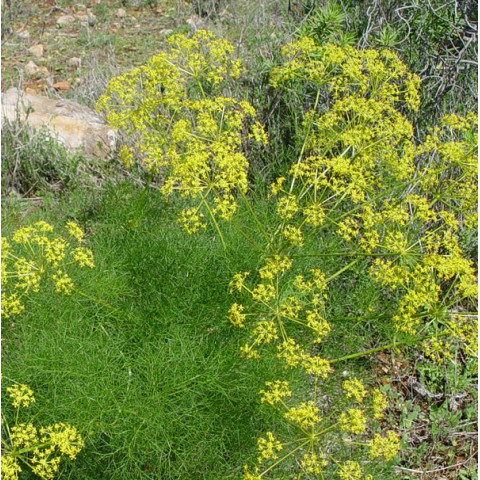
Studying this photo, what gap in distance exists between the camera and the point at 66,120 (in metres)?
6.38

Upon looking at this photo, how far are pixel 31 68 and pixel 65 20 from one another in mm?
1315

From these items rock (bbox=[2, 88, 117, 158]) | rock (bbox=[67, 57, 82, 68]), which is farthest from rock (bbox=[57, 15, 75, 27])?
rock (bbox=[2, 88, 117, 158])

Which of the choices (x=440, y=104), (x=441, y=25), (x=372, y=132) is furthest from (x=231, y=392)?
(x=441, y=25)

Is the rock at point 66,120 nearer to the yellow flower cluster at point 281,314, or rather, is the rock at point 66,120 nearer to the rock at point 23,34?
the rock at point 23,34

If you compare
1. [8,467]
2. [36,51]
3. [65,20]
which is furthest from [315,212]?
[65,20]

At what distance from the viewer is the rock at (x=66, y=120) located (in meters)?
6.12

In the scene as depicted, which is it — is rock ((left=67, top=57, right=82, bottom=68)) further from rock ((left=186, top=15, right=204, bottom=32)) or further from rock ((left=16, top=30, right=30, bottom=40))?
rock ((left=186, top=15, right=204, bottom=32))

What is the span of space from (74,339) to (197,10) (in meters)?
6.51

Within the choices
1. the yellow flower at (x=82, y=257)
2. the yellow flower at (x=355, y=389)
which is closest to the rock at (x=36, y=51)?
the yellow flower at (x=82, y=257)

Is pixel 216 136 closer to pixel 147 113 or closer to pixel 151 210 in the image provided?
pixel 147 113

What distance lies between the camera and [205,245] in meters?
4.40

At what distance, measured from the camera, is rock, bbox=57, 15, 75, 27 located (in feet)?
29.3

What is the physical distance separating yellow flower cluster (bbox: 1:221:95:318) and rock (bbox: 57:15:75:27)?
16.8 ft

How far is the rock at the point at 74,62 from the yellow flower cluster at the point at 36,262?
3.92 m
